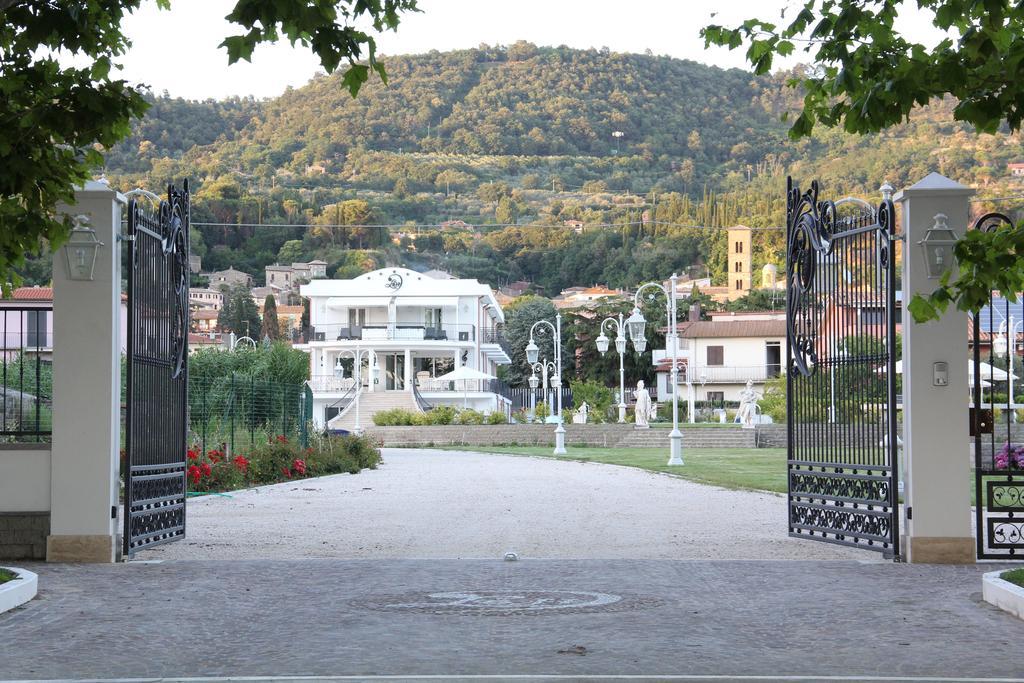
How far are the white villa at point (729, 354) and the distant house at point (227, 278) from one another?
209 ft

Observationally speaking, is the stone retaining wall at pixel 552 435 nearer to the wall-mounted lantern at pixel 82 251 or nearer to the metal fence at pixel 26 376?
the metal fence at pixel 26 376

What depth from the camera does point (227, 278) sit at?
14675 cm

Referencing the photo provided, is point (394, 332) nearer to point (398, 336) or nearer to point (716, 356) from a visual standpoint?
point (398, 336)

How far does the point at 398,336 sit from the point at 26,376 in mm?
59105

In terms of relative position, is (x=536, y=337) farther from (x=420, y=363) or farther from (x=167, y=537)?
(x=167, y=537)

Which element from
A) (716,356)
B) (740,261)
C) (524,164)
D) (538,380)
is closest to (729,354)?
(716,356)

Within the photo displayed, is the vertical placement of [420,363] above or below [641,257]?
below

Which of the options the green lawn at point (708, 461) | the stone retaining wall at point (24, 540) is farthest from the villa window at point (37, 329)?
the green lawn at point (708, 461)

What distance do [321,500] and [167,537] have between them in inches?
338

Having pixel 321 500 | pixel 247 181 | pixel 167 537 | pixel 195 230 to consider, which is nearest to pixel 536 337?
pixel 195 230

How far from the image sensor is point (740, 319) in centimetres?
9650

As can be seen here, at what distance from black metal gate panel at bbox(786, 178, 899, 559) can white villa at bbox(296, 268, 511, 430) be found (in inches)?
2491

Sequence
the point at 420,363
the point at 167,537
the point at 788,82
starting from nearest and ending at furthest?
the point at 788,82, the point at 167,537, the point at 420,363

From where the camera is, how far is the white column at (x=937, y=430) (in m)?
12.7
